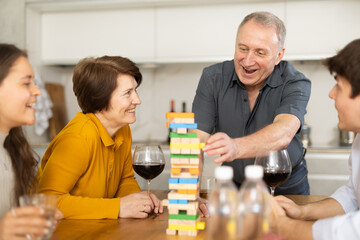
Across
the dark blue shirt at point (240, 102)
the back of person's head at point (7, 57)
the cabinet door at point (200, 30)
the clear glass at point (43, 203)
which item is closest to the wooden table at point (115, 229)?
the clear glass at point (43, 203)

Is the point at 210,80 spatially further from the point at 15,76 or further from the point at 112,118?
the point at 15,76

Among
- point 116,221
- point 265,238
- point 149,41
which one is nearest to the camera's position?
point 265,238

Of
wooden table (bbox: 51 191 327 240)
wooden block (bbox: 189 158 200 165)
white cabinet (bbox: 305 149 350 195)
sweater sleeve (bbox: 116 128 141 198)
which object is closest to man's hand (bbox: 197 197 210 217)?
wooden table (bbox: 51 191 327 240)

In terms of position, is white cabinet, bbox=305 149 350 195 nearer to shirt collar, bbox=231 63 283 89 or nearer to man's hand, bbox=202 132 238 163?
shirt collar, bbox=231 63 283 89

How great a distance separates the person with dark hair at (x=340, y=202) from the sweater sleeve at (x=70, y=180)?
2.01ft

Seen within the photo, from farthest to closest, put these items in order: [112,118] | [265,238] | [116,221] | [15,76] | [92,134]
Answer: [112,118], [92,134], [116,221], [15,76], [265,238]

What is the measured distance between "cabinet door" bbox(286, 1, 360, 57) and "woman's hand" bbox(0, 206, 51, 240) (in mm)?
3069

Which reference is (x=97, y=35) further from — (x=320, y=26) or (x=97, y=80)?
(x=97, y=80)

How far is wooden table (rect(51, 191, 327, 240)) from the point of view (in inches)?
48.7

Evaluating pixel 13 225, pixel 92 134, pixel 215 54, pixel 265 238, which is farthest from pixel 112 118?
pixel 215 54

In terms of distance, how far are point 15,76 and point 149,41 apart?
8.64 feet

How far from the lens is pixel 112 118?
1.88 m

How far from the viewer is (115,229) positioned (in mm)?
1327

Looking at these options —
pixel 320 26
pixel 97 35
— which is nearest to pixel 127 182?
pixel 97 35
